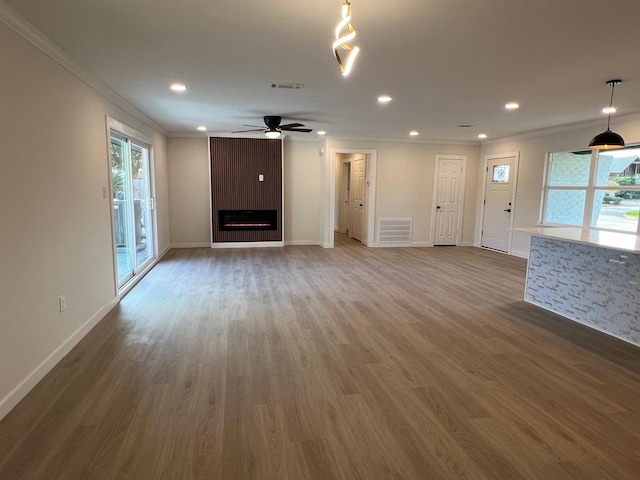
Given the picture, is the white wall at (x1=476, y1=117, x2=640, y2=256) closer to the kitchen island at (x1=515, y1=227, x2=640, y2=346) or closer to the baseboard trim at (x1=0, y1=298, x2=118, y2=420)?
the kitchen island at (x1=515, y1=227, x2=640, y2=346)

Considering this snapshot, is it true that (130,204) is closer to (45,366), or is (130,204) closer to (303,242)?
(45,366)

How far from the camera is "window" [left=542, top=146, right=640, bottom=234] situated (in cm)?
547

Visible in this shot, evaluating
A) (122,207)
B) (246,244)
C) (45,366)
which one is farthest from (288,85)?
(246,244)

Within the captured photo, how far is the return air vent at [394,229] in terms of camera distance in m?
8.60

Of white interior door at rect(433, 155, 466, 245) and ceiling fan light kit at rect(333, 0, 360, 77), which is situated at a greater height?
ceiling fan light kit at rect(333, 0, 360, 77)

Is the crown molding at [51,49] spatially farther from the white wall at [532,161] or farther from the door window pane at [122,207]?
the white wall at [532,161]

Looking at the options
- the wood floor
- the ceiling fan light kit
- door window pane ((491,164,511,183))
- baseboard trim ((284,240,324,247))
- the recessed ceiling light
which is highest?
the recessed ceiling light

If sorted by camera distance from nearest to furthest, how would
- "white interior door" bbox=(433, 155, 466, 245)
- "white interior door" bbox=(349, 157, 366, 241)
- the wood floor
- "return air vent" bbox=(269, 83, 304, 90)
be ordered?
the wood floor < "return air vent" bbox=(269, 83, 304, 90) < "white interior door" bbox=(433, 155, 466, 245) < "white interior door" bbox=(349, 157, 366, 241)

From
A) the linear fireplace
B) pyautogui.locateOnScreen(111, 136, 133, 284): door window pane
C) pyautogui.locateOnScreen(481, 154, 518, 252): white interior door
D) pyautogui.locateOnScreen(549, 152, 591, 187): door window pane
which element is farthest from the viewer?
the linear fireplace

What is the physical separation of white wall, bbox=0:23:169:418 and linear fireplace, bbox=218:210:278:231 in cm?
412

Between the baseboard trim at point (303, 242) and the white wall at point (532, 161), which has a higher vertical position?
→ the white wall at point (532, 161)

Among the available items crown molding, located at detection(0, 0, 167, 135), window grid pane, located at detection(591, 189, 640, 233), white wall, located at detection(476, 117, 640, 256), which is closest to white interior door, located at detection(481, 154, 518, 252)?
white wall, located at detection(476, 117, 640, 256)

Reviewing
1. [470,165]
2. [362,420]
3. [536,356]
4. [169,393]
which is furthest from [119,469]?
[470,165]

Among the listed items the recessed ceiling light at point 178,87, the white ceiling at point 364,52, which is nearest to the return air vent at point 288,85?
the white ceiling at point 364,52
